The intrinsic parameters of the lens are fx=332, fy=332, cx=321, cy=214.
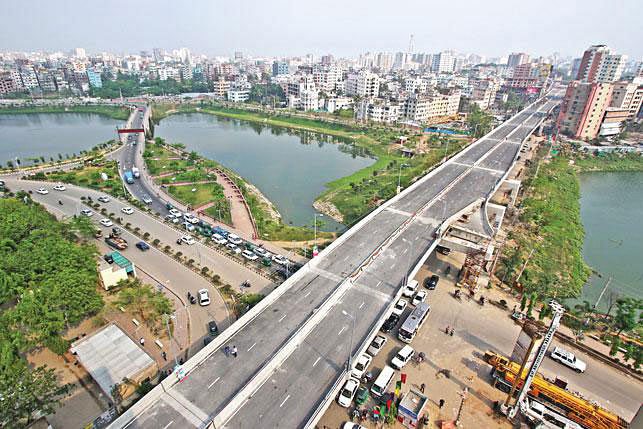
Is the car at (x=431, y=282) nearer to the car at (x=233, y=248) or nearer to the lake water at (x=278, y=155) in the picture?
the lake water at (x=278, y=155)

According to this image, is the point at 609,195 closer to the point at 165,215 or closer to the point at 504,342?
the point at 504,342

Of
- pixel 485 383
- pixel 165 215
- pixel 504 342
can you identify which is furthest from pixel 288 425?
pixel 165 215

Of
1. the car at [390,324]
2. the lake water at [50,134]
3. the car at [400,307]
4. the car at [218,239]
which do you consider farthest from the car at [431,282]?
the lake water at [50,134]

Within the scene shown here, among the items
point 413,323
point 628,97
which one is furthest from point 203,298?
point 628,97

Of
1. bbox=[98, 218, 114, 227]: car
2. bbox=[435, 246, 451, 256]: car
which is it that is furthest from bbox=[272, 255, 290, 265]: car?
bbox=[98, 218, 114, 227]: car

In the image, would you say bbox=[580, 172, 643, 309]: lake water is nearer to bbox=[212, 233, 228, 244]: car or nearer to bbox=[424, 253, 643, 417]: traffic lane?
bbox=[424, 253, 643, 417]: traffic lane

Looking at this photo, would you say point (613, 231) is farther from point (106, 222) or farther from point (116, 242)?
point (106, 222)
